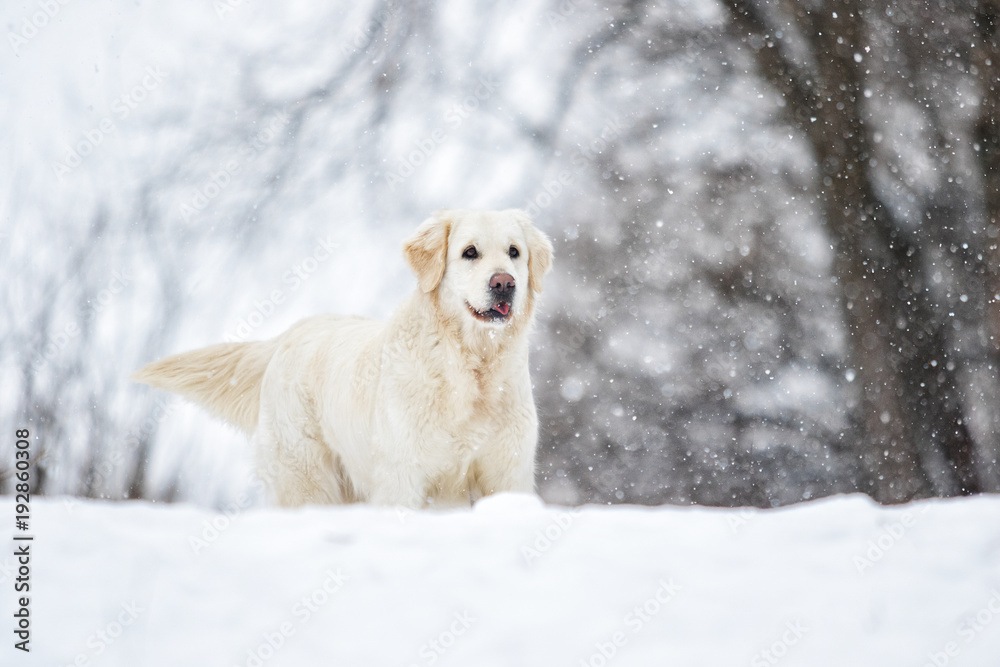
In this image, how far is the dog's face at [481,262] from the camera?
3926mm

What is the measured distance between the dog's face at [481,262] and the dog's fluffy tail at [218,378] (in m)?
1.73

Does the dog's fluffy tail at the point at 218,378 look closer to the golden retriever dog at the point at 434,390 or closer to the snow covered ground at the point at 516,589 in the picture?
the golden retriever dog at the point at 434,390

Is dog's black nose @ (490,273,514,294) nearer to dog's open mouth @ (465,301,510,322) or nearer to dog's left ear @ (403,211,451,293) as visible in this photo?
dog's open mouth @ (465,301,510,322)

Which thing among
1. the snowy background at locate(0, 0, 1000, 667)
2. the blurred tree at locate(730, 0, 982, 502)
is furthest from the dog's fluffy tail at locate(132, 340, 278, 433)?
the blurred tree at locate(730, 0, 982, 502)

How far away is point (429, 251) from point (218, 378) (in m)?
2.09

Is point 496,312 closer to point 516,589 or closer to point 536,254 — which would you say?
point 536,254

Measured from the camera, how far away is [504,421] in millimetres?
3918

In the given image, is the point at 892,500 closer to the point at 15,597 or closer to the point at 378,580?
the point at 378,580

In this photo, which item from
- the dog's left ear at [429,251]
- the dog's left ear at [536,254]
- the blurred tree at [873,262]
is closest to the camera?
the dog's left ear at [429,251]

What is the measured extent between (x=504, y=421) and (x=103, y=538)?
2230 millimetres

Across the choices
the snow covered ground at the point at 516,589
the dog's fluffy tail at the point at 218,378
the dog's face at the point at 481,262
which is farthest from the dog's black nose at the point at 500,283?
the dog's fluffy tail at the point at 218,378

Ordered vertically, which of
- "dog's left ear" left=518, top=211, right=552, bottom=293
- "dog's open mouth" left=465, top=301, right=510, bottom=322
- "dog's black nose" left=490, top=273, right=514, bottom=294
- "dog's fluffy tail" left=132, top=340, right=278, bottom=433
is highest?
"dog's left ear" left=518, top=211, right=552, bottom=293

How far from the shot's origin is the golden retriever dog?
→ 385 centimetres

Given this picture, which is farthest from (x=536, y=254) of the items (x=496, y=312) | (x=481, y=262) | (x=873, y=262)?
(x=873, y=262)
